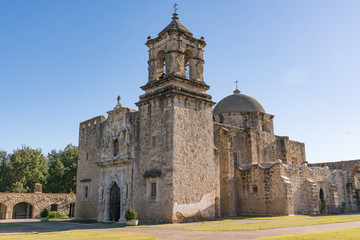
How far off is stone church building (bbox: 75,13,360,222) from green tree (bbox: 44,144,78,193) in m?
17.0

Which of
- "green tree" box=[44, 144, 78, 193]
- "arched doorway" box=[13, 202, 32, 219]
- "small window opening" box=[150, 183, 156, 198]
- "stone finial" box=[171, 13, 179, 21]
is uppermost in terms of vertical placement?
"stone finial" box=[171, 13, 179, 21]

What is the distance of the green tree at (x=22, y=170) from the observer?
41.2m

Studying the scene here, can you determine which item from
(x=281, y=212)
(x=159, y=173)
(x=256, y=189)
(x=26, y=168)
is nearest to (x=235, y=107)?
(x=256, y=189)

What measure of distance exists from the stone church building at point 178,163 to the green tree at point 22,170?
1758 centimetres

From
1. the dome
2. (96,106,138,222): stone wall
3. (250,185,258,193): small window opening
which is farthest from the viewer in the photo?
the dome

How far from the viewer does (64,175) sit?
43688mm

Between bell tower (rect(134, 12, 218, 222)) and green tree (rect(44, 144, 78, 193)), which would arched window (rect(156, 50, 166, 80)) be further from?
green tree (rect(44, 144, 78, 193))

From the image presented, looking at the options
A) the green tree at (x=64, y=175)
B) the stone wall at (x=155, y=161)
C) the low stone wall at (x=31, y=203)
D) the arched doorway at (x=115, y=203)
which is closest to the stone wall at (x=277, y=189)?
the stone wall at (x=155, y=161)

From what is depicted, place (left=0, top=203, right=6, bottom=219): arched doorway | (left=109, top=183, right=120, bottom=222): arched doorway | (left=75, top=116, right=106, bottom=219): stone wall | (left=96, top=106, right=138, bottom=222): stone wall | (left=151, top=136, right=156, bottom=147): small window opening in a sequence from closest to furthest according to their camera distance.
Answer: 1. (left=151, top=136, right=156, bottom=147): small window opening
2. (left=96, top=106, right=138, bottom=222): stone wall
3. (left=109, top=183, right=120, bottom=222): arched doorway
4. (left=75, top=116, right=106, bottom=219): stone wall
5. (left=0, top=203, right=6, bottom=219): arched doorway

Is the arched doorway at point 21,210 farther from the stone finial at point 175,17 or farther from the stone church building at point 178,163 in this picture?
the stone finial at point 175,17

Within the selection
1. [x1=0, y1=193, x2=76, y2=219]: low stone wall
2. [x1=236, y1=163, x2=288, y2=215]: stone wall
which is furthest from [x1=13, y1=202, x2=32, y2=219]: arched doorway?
[x1=236, y1=163, x2=288, y2=215]: stone wall

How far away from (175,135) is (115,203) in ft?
21.8

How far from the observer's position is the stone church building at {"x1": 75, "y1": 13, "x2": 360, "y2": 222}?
792 inches

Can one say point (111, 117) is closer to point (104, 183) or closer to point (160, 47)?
point (104, 183)
